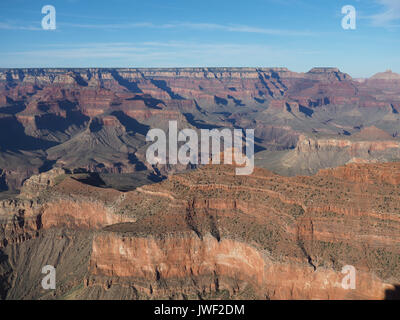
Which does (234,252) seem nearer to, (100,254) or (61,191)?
(100,254)

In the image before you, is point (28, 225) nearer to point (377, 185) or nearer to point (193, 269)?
point (193, 269)
